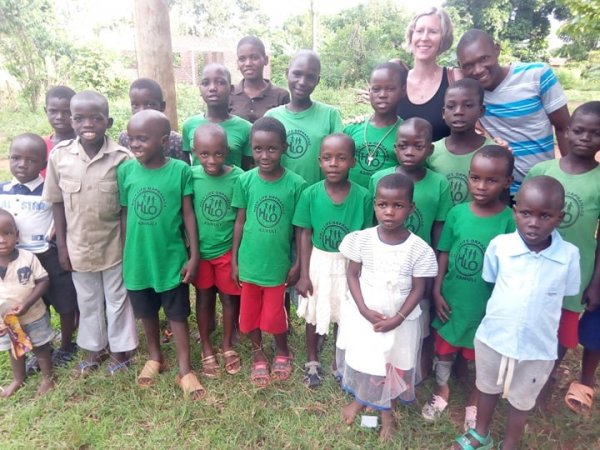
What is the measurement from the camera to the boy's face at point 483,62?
260cm

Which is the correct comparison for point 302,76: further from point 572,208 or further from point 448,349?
point 448,349

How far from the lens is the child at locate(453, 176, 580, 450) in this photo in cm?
196

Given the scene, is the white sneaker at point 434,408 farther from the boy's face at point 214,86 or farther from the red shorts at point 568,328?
the boy's face at point 214,86

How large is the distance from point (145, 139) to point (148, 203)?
1.11ft

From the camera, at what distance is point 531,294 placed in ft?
6.56

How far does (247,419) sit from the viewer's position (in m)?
2.52

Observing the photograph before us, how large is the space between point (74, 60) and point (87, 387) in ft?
48.7

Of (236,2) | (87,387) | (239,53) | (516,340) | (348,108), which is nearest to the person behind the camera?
(516,340)

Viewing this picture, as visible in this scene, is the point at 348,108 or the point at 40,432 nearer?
the point at 40,432

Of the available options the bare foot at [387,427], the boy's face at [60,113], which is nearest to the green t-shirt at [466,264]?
the bare foot at [387,427]

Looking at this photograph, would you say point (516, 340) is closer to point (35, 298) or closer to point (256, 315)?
point (256, 315)

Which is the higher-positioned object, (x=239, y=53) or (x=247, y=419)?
(x=239, y=53)

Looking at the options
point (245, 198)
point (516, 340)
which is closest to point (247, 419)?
point (245, 198)

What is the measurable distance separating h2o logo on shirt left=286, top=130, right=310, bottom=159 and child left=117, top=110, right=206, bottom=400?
628mm
